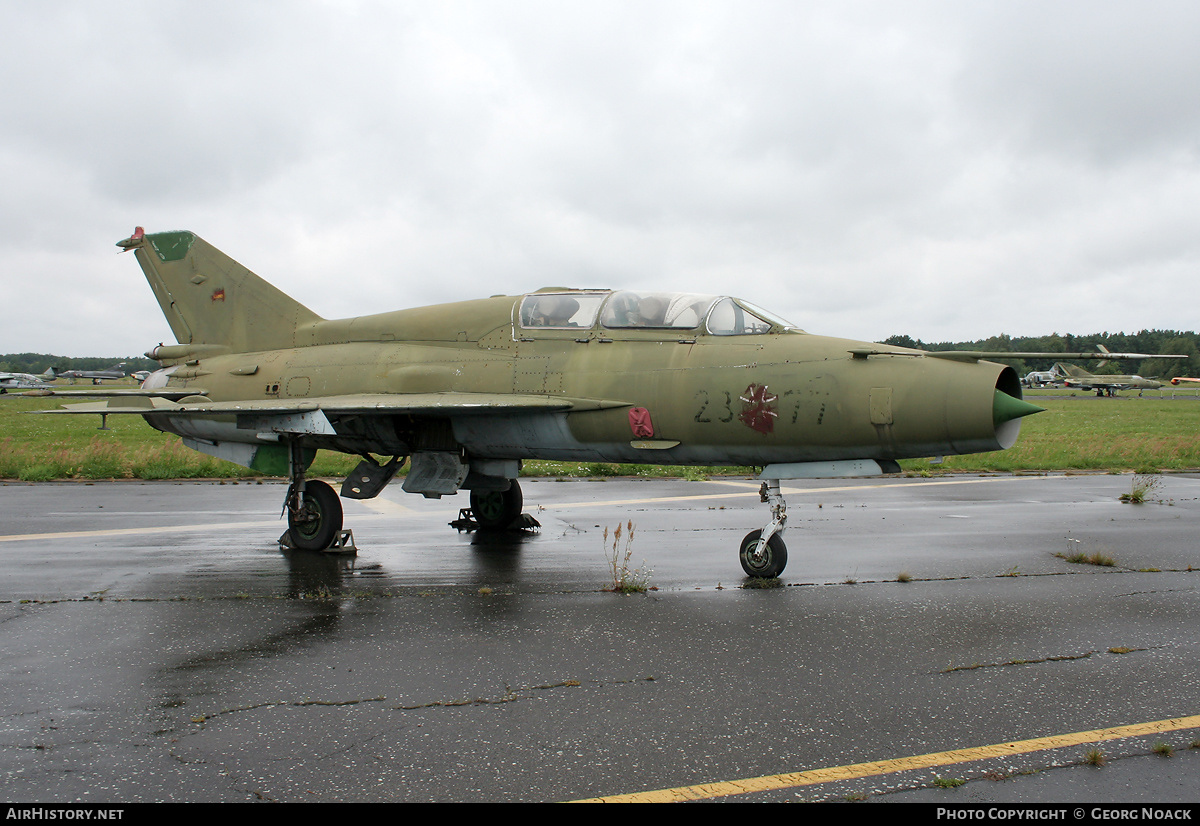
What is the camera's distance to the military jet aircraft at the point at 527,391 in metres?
6.96

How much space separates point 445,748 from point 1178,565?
7937 millimetres

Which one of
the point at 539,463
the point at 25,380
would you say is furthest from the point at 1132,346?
the point at 25,380

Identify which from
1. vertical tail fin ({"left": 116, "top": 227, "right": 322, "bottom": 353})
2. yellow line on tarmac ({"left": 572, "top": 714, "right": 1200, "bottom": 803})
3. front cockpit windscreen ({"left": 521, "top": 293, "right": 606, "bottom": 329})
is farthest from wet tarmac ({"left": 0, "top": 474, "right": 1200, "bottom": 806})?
vertical tail fin ({"left": 116, "top": 227, "right": 322, "bottom": 353})

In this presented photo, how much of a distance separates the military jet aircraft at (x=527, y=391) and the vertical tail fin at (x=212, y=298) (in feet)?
0.08

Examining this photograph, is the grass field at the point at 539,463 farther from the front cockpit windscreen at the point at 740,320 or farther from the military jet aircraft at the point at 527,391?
the front cockpit windscreen at the point at 740,320

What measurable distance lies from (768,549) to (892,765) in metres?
3.89

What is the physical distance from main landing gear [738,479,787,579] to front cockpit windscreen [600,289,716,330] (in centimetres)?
181

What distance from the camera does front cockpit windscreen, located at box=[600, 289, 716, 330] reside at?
8039 millimetres

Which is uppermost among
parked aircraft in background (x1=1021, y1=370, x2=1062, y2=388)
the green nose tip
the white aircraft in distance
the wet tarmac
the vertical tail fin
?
parked aircraft in background (x1=1021, y1=370, x2=1062, y2=388)

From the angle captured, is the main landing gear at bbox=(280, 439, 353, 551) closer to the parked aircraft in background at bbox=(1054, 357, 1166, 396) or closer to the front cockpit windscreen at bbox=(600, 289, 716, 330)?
the front cockpit windscreen at bbox=(600, 289, 716, 330)

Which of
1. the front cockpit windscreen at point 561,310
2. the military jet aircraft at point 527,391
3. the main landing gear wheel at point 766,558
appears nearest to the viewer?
the military jet aircraft at point 527,391

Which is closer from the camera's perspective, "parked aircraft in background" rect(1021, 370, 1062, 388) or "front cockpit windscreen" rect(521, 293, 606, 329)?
"front cockpit windscreen" rect(521, 293, 606, 329)

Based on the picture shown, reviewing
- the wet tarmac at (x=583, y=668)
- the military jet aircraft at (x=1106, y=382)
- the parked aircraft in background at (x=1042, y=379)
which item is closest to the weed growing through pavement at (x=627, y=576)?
the wet tarmac at (x=583, y=668)

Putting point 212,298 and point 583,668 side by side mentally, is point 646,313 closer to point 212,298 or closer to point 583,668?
point 583,668
